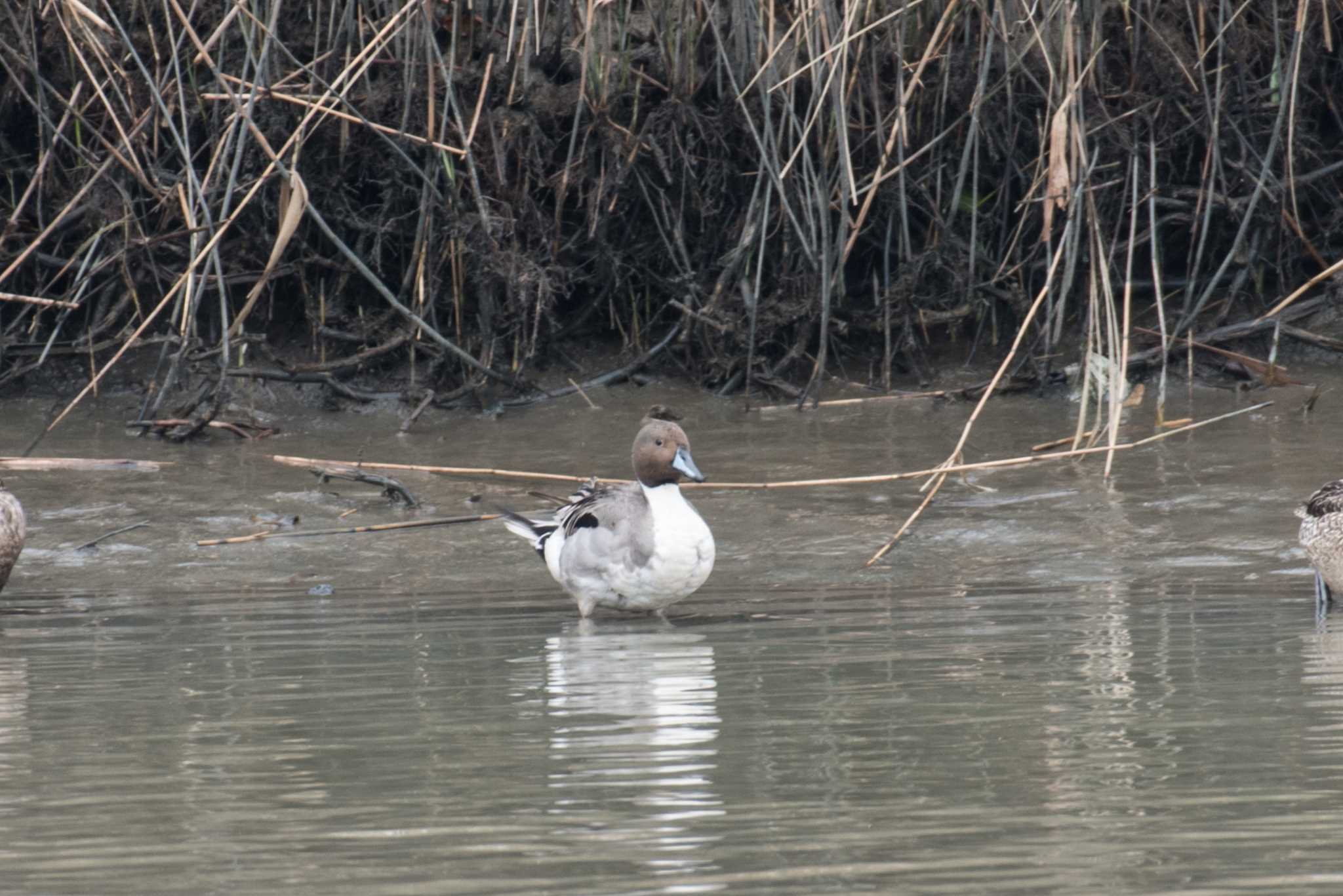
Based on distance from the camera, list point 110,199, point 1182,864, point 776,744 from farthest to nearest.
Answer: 1. point 110,199
2. point 776,744
3. point 1182,864

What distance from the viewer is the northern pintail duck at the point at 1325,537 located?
5.31 meters

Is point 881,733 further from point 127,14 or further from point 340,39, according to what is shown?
point 127,14

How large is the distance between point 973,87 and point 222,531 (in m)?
3.63

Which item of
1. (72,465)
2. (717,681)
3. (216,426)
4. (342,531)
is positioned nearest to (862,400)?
(342,531)

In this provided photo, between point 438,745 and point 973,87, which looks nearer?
point 438,745

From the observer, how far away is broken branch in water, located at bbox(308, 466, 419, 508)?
6.96 m

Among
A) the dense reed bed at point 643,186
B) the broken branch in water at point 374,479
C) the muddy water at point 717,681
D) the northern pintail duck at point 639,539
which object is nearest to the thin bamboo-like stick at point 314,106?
the dense reed bed at point 643,186

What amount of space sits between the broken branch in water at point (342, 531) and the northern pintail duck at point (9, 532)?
75cm

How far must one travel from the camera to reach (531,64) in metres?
8.05

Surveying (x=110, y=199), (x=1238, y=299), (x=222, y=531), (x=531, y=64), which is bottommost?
(x=222, y=531)

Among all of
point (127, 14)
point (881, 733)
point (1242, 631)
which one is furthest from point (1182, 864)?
point (127, 14)

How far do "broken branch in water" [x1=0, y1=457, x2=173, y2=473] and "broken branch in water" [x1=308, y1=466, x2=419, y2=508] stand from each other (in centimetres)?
80

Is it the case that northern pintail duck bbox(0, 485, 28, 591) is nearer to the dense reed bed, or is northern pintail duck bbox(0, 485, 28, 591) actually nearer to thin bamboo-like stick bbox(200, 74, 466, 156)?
the dense reed bed

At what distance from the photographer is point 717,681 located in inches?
172
